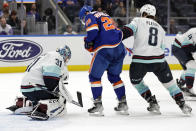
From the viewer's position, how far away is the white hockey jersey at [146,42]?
16.0ft

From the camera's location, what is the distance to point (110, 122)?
463 centimetres

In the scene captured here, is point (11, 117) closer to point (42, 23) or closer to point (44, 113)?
point (44, 113)

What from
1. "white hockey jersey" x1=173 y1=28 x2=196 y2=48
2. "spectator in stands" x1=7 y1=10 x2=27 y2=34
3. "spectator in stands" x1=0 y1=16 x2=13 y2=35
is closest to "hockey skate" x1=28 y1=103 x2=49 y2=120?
"white hockey jersey" x1=173 y1=28 x2=196 y2=48

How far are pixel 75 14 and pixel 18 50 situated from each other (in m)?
2.10

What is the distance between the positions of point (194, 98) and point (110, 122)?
6.65ft

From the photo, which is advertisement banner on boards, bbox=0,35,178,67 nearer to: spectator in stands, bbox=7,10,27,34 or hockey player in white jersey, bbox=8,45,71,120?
spectator in stands, bbox=7,10,27,34

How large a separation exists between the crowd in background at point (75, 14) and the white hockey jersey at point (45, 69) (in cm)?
531

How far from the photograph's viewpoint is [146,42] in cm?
487

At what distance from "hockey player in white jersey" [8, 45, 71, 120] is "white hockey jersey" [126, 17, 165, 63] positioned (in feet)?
2.65

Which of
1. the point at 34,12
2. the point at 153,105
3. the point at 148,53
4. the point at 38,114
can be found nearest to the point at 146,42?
the point at 148,53

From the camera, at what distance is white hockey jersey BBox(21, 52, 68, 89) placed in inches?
182

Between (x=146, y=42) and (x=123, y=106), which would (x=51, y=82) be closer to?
(x=123, y=106)

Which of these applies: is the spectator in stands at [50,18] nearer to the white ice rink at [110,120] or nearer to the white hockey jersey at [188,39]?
the white ice rink at [110,120]

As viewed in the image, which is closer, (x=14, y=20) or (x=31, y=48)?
(x=31, y=48)
